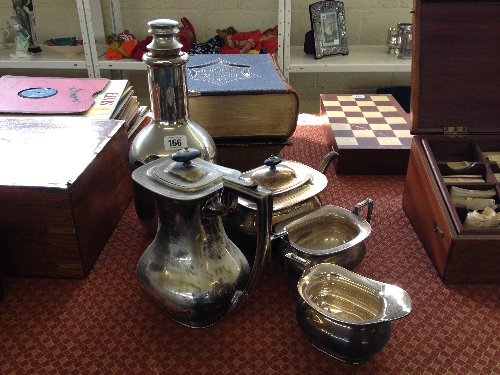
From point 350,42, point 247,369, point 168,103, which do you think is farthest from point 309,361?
point 350,42

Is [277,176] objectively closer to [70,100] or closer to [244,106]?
[244,106]

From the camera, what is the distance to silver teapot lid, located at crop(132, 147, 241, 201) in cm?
57

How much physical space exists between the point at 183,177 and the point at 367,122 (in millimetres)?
747

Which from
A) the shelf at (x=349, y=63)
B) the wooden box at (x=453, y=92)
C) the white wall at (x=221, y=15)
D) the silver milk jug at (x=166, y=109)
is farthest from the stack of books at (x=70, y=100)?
the white wall at (x=221, y=15)

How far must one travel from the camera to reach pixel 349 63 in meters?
1.99

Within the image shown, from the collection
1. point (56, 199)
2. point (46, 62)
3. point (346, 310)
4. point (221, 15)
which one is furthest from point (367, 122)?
point (46, 62)

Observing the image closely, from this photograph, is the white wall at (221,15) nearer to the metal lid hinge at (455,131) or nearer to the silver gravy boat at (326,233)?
the metal lid hinge at (455,131)

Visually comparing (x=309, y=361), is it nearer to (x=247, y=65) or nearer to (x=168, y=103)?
(x=168, y=103)

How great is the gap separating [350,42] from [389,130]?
1.30 m

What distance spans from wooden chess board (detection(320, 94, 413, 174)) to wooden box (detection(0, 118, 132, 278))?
1.67ft

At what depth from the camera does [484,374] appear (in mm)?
606

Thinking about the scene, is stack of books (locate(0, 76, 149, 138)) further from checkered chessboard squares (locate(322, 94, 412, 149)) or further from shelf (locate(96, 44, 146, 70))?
shelf (locate(96, 44, 146, 70))

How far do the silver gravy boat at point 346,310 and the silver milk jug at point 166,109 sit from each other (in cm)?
25

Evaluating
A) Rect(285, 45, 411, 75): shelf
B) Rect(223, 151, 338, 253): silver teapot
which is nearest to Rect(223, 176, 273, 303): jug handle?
Rect(223, 151, 338, 253): silver teapot
